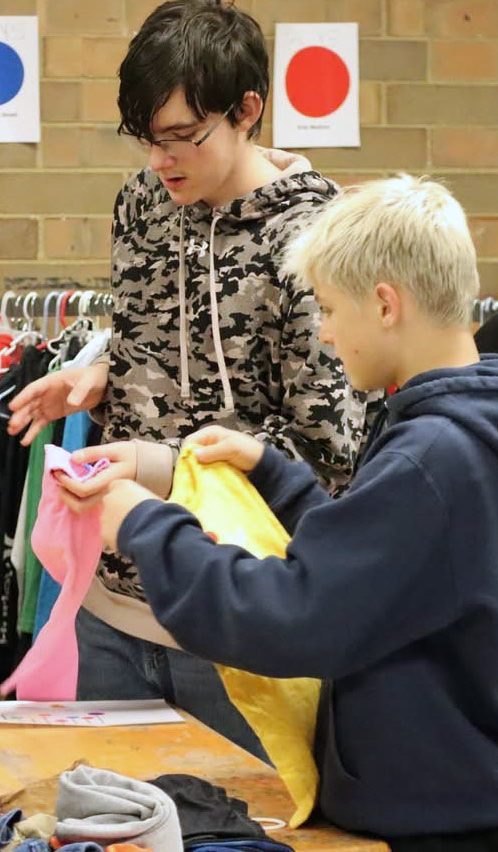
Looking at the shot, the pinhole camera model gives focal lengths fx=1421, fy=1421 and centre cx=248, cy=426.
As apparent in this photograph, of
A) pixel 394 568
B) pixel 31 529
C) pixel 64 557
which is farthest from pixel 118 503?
pixel 31 529

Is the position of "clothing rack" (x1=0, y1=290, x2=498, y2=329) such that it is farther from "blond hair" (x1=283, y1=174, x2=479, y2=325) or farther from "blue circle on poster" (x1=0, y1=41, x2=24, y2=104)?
"blond hair" (x1=283, y1=174, x2=479, y2=325)

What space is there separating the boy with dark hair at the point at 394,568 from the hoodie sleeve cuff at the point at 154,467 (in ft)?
0.70

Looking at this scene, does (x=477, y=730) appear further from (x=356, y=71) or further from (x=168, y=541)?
(x=356, y=71)

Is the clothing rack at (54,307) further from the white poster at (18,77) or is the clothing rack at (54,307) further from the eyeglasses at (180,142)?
the eyeglasses at (180,142)

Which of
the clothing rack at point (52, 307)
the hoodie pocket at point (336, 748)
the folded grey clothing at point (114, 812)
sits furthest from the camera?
the clothing rack at point (52, 307)

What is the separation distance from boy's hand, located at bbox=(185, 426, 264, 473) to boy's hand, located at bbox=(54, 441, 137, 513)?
0.09 meters

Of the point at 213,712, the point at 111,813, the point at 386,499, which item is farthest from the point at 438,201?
the point at 213,712

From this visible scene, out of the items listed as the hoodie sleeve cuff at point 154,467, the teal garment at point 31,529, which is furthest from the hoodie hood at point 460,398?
the teal garment at point 31,529

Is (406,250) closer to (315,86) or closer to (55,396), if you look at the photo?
(55,396)

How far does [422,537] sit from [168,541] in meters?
0.26

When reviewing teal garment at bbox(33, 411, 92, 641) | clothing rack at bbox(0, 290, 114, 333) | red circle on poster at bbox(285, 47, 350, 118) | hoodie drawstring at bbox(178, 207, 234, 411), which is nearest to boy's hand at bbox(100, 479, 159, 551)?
hoodie drawstring at bbox(178, 207, 234, 411)

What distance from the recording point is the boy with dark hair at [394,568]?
1379 mm

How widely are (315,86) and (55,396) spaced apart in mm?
1982

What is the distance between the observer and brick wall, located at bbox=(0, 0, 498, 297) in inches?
150
